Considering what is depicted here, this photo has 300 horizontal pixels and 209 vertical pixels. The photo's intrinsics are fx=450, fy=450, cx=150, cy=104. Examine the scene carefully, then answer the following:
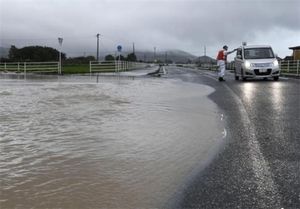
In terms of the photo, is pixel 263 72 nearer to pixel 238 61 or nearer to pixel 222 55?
pixel 238 61

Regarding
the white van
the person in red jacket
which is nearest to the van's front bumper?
the white van

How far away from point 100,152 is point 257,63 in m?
16.5

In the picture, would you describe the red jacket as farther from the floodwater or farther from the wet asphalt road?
the wet asphalt road

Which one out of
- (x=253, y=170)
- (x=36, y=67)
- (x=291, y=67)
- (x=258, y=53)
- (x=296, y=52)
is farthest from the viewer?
(x=296, y=52)

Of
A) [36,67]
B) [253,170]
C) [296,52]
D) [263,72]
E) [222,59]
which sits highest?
[296,52]

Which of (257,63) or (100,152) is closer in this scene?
(100,152)

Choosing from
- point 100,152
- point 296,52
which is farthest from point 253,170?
point 296,52

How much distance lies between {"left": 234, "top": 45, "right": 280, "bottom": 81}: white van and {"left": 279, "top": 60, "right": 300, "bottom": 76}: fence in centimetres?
599

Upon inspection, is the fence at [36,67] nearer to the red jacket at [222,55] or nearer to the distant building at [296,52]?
the red jacket at [222,55]

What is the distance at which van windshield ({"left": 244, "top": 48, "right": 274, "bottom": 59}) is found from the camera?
22.3 meters

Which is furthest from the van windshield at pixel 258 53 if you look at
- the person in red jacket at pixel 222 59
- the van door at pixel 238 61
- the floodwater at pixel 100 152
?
the floodwater at pixel 100 152

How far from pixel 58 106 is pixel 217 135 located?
494 cm

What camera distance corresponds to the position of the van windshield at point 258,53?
22.3 meters

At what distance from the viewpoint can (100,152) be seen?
19.8 feet
